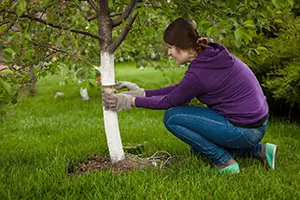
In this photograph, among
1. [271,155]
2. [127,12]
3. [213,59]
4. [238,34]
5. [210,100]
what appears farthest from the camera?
[271,155]

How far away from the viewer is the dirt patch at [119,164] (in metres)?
3.25

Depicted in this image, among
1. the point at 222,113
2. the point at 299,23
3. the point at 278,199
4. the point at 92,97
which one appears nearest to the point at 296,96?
the point at 299,23

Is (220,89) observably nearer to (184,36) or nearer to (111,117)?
(184,36)

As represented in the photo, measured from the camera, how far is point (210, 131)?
3.02 meters

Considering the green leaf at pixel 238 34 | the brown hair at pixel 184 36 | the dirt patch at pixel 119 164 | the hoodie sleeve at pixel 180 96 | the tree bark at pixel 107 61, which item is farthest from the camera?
the dirt patch at pixel 119 164

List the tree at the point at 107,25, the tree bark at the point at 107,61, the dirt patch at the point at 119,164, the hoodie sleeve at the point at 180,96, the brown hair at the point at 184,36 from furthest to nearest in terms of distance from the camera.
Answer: the dirt patch at the point at 119,164 < the tree bark at the point at 107,61 < the brown hair at the point at 184,36 < the hoodie sleeve at the point at 180,96 < the tree at the point at 107,25

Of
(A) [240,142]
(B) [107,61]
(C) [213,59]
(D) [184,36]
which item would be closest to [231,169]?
(A) [240,142]

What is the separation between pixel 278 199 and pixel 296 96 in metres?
2.45

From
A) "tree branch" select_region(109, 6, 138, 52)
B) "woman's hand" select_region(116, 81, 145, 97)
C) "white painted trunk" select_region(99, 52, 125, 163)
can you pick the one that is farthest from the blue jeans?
"tree branch" select_region(109, 6, 138, 52)

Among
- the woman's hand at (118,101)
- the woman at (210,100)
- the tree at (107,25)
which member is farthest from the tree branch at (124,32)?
the woman's hand at (118,101)

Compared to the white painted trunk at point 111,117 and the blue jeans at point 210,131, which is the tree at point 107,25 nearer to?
the white painted trunk at point 111,117

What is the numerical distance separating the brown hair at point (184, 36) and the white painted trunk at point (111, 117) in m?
0.50

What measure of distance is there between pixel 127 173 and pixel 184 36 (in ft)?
3.69

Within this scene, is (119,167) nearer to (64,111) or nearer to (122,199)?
(122,199)
